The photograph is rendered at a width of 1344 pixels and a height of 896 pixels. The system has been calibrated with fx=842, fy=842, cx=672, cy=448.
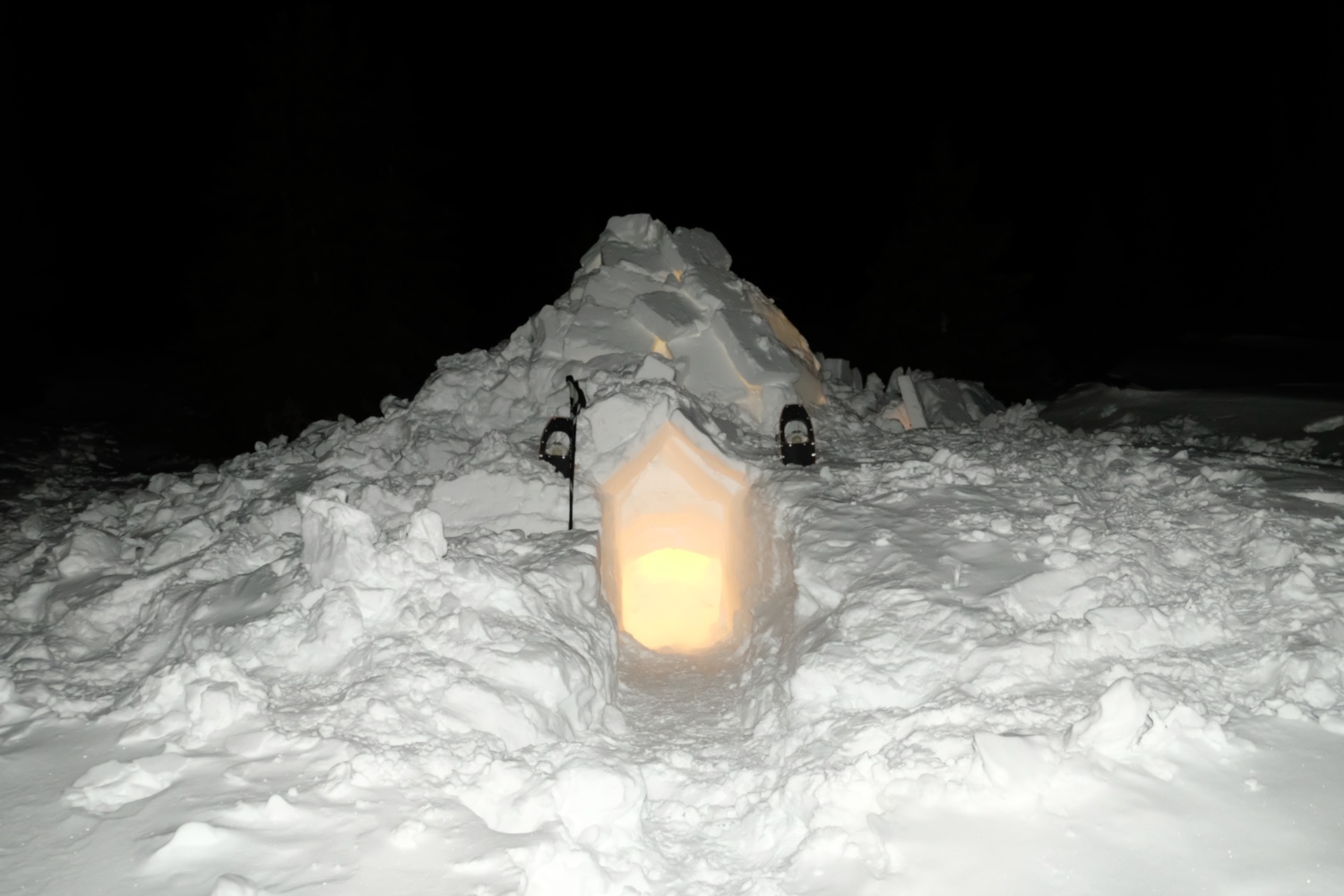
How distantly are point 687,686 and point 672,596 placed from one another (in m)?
3.61

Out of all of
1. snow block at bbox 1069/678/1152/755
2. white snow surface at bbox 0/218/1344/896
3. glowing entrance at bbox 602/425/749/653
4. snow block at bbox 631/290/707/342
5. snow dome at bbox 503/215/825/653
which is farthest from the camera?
snow block at bbox 631/290/707/342

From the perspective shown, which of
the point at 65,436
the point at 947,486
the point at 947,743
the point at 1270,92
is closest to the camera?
the point at 947,743

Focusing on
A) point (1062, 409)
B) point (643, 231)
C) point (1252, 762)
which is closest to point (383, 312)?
point (643, 231)

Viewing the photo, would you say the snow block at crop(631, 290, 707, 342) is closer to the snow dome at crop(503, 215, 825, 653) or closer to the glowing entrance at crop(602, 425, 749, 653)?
the snow dome at crop(503, 215, 825, 653)

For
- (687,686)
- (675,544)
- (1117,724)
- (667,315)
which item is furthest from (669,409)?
(1117,724)

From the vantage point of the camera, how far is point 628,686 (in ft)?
26.3

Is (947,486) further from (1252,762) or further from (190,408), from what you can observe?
(190,408)

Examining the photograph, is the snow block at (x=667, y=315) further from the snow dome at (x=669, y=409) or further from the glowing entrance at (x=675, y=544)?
the glowing entrance at (x=675, y=544)

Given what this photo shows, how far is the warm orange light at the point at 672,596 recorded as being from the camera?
1128cm

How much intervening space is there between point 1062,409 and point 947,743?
1393cm

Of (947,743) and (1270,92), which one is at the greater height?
(1270,92)

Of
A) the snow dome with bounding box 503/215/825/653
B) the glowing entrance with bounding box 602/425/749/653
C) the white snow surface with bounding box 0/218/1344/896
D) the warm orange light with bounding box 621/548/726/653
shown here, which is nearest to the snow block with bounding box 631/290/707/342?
the snow dome with bounding box 503/215/825/653

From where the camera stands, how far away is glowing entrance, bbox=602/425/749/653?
10.3m

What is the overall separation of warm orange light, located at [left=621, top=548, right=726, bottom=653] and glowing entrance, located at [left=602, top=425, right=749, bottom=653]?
0.01m
